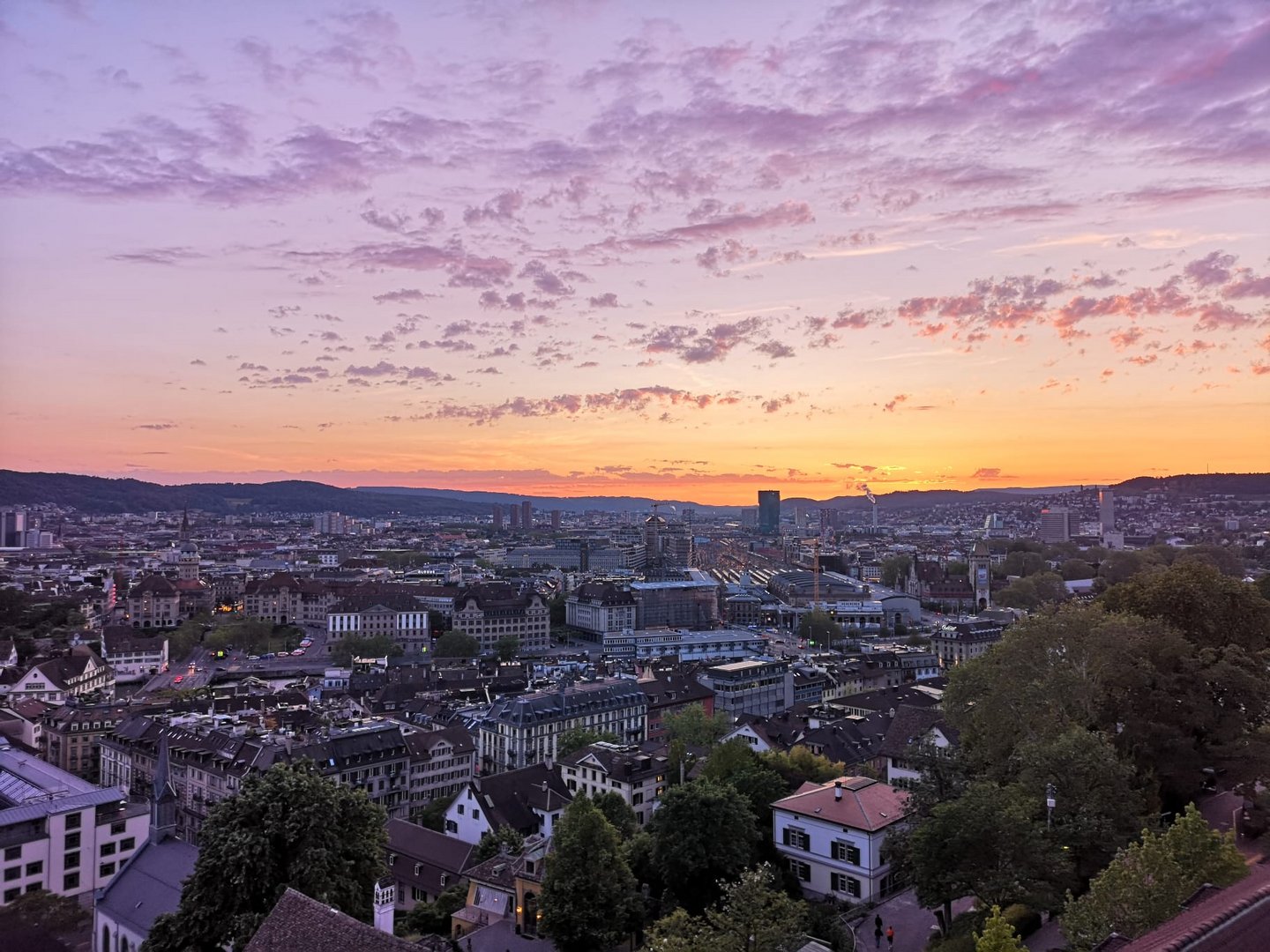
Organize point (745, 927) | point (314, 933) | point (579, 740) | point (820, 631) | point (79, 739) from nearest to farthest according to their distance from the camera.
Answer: point (314, 933) < point (745, 927) < point (579, 740) < point (79, 739) < point (820, 631)

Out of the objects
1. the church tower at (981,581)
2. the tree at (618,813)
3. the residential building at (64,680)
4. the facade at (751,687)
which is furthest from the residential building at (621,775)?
the church tower at (981,581)

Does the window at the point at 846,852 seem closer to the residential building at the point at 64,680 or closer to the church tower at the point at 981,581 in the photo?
the residential building at the point at 64,680

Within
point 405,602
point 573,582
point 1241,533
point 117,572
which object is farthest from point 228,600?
point 1241,533

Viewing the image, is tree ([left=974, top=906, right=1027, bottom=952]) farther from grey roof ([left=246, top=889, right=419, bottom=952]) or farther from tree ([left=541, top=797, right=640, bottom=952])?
tree ([left=541, top=797, right=640, bottom=952])

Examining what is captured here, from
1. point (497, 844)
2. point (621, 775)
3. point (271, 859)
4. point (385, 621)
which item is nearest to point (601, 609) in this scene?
point (385, 621)

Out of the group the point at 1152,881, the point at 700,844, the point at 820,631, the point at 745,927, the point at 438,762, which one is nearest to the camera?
the point at 1152,881

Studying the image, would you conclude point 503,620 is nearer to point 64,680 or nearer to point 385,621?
point 385,621

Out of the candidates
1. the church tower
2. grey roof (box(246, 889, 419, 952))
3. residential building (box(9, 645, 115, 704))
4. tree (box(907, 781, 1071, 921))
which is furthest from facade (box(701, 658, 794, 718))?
the church tower
